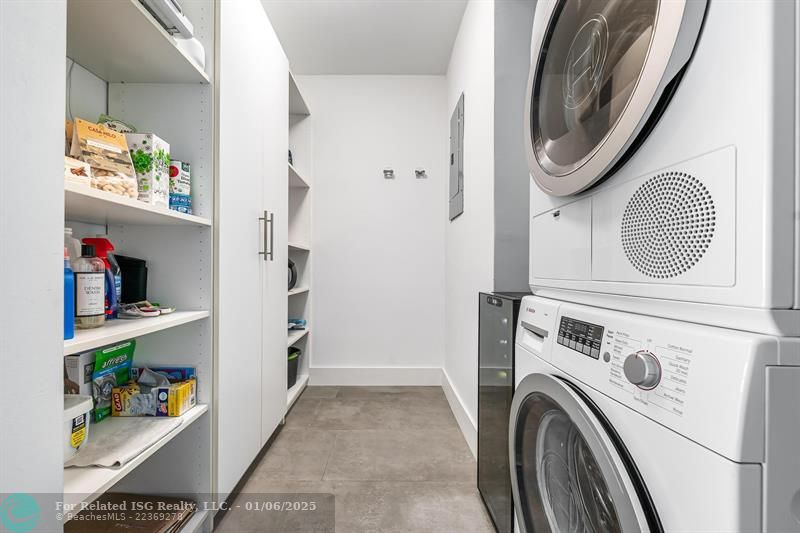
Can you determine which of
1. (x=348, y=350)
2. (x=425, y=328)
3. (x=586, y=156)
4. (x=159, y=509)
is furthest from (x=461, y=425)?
(x=586, y=156)

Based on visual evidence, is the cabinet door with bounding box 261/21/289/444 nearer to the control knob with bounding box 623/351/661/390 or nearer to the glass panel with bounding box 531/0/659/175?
the glass panel with bounding box 531/0/659/175

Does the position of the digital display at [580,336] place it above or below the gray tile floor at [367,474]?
above

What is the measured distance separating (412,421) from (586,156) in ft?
6.75

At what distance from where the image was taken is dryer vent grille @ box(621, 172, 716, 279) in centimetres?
50

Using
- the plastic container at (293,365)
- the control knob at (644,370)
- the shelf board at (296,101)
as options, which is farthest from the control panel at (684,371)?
the shelf board at (296,101)

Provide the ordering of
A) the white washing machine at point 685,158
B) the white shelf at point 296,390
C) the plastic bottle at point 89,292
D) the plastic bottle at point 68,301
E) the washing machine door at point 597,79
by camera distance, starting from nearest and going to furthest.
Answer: the white washing machine at point 685,158
the washing machine door at point 597,79
the plastic bottle at point 68,301
the plastic bottle at point 89,292
the white shelf at point 296,390

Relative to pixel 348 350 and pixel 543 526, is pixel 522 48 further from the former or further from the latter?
pixel 348 350

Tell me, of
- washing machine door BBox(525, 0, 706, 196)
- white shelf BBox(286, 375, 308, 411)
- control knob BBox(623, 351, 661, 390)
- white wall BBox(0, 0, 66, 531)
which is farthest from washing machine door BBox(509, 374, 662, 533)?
white shelf BBox(286, 375, 308, 411)

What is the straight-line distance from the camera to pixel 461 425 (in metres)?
2.25

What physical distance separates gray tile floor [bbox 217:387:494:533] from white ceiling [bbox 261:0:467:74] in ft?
8.61

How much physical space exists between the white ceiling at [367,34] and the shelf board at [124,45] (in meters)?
1.40

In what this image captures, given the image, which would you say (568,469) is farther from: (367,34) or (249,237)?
(367,34)

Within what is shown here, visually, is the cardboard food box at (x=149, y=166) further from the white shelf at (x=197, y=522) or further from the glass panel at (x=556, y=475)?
the glass panel at (x=556, y=475)

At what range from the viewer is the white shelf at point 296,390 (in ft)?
8.19
